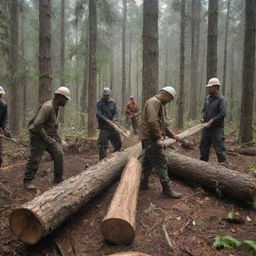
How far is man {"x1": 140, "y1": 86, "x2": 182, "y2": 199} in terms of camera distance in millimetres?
5133

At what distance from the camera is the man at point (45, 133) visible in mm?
5656

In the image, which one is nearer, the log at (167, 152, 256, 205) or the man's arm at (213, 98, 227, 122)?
the log at (167, 152, 256, 205)

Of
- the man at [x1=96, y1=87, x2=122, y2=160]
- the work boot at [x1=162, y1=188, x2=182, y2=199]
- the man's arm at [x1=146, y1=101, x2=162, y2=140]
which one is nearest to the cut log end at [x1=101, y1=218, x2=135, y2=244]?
the work boot at [x1=162, y1=188, x2=182, y2=199]

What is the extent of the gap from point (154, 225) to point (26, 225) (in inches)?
77.8

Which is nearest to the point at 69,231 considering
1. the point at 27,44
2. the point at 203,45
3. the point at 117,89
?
the point at 27,44

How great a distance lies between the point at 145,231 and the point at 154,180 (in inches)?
97.4

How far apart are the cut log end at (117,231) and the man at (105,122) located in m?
4.46

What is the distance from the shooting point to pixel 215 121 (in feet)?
23.3

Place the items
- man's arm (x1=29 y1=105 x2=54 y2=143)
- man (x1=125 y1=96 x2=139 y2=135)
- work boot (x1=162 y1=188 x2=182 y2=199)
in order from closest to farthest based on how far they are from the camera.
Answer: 1. work boot (x1=162 y1=188 x2=182 y2=199)
2. man's arm (x1=29 y1=105 x2=54 y2=143)
3. man (x1=125 y1=96 x2=139 y2=135)

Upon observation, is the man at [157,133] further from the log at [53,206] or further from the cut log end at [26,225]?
the cut log end at [26,225]

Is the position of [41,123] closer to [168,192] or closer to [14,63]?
[168,192]

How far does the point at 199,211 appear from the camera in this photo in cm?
493

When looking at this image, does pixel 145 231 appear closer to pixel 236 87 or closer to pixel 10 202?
pixel 10 202

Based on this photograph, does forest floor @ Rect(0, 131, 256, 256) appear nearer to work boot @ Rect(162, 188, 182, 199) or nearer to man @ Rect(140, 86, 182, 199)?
work boot @ Rect(162, 188, 182, 199)
